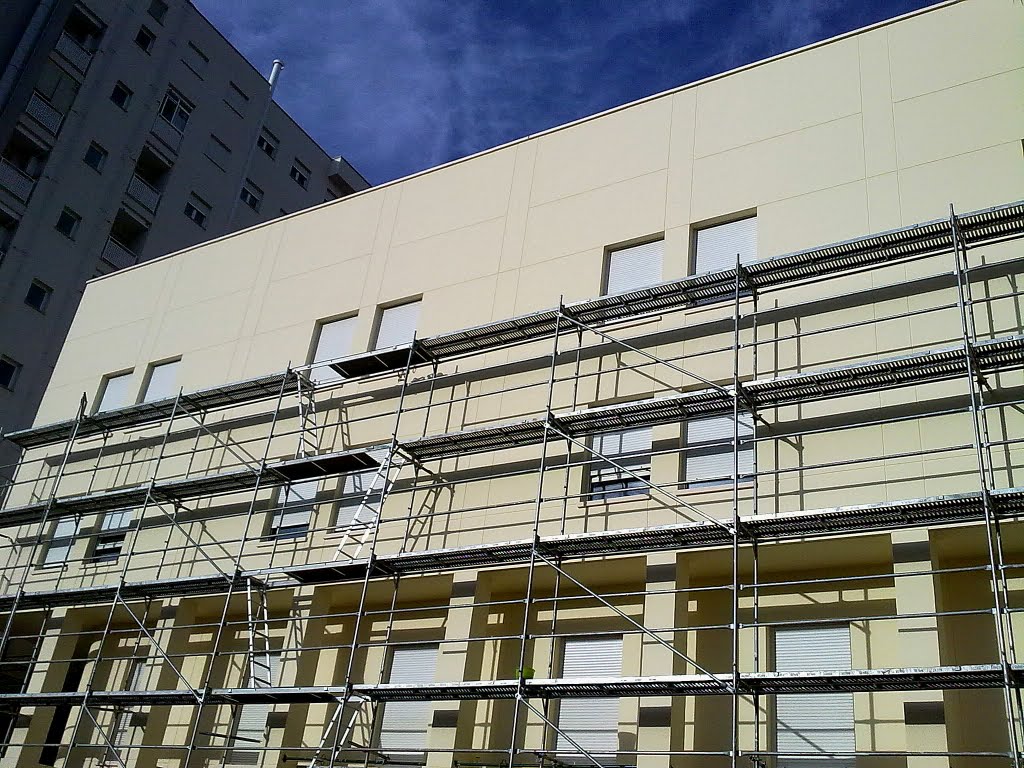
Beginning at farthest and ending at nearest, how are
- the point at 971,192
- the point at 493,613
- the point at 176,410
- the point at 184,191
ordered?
the point at 184,191
the point at 176,410
the point at 493,613
the point at 971,192

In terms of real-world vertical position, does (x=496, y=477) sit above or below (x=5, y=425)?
below

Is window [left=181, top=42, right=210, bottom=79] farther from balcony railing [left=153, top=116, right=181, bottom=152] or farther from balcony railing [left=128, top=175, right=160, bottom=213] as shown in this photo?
balcony railing [left=128, top=175, right=160, bottom=213]

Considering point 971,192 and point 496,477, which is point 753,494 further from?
point 971,192

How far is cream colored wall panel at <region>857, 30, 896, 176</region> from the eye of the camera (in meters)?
13.1

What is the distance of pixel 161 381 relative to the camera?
19.0 metres

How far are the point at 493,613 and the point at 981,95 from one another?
8.80 metres

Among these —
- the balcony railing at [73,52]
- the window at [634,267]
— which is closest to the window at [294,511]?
the window at [634,267]

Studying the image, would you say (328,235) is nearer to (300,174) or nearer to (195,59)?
(195,59)

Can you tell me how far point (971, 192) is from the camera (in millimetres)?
12188

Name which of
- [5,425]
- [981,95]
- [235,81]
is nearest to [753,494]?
[981,95]

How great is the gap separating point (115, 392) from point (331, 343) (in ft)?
17.3

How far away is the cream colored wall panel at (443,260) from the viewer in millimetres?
15844

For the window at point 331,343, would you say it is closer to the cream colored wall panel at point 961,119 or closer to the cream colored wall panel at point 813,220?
the cream colored wall panel at point 813,220

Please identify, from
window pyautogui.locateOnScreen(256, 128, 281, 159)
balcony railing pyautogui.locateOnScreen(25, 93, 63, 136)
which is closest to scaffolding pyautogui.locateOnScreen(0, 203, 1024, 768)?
balcony railing pyautogui.locateOnScreen(25, 93, 63, 136)
